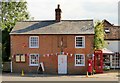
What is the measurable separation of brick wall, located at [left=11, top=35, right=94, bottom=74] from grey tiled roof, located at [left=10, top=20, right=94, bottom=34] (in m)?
0.72

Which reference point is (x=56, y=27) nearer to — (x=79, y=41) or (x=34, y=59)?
(x=79, y=41)

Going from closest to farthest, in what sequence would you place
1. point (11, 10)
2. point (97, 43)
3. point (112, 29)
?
point (97, 43), point (112, 29), point (11, 10)

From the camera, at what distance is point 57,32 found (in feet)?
155

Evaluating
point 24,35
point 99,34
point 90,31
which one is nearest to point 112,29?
point 99,34

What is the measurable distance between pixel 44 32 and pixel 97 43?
28.2ft

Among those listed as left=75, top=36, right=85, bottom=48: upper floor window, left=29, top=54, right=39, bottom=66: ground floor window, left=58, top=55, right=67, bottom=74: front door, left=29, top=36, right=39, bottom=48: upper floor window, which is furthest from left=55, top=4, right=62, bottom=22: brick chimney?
left=29, top=54, right=39, bottom=66: ground floor window

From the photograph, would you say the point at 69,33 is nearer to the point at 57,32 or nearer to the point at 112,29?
the point at 57,32

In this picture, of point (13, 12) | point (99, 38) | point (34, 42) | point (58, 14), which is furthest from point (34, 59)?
point (13, 12)

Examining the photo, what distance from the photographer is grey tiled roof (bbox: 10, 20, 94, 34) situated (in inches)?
1865

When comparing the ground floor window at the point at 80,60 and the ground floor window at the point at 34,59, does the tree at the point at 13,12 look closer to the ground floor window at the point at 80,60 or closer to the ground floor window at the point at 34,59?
the ground floor window at the point at 34,59

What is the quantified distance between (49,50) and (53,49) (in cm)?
51

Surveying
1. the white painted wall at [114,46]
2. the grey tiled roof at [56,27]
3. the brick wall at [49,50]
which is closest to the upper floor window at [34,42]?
the brick wall at [49,50]

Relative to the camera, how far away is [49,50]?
154 ft

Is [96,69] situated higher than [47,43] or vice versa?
[47,43]
